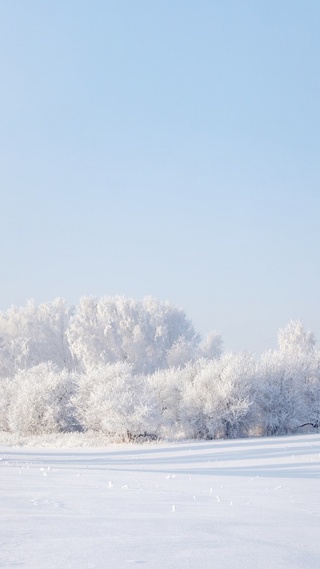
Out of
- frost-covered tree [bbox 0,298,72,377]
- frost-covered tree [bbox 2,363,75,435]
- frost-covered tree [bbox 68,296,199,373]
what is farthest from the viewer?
frost-covered tree [bbox 0,298,72,377]

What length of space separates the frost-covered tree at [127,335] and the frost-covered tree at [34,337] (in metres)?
2.82

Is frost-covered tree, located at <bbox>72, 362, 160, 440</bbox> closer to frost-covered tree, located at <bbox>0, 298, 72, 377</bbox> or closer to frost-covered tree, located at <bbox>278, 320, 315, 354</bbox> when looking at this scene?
frost-covered tree, located at <bbox>0, 298, 72, 377</bbox>

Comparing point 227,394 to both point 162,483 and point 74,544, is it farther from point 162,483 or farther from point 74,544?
point 74,544

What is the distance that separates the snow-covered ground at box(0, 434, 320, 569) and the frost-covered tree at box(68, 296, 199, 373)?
3916cm

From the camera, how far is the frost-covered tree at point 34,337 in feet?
174

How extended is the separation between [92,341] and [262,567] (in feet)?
155

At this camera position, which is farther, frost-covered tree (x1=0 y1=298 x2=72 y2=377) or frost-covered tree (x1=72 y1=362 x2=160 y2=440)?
frost-covered tree (x1=0 y1=298 x2=72 y2=377)

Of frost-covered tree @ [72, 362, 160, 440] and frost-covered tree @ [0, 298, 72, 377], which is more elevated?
frost-covered tree @ [0, 298, 72, 377]

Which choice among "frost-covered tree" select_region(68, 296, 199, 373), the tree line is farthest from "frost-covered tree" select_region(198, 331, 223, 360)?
the tree line

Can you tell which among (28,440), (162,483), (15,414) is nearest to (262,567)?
(162,483)

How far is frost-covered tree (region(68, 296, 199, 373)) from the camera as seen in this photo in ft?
165

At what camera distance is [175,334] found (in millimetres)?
53688

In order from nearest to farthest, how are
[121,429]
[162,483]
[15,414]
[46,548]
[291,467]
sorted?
[46,548], [162,483], [291,467], [121,429], [15,414]

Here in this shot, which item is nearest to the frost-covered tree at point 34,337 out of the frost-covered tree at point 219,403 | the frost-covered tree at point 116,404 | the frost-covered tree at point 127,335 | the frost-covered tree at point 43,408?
the frost-covered tree at point 127,335
